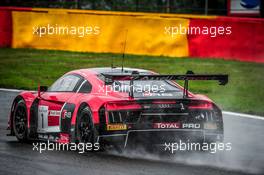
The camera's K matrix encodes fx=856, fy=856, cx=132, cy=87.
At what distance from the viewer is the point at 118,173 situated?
9.20 meters

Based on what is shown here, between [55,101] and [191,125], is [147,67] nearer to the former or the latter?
[55,101]

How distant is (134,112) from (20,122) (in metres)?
2.59

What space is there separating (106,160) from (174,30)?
1491 cm

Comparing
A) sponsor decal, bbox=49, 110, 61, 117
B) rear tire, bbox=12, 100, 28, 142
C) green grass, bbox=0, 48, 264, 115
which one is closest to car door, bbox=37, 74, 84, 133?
sponsor decal, bbox=49, 110, 61, 117

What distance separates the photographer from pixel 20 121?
40.0ft

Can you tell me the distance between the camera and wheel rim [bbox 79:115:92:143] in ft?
34.4

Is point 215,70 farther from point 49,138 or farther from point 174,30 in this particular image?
point 49,138

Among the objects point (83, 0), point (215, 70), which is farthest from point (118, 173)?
point (83, 0)

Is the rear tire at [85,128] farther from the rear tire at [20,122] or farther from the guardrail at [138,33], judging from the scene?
the guardrail at [138,33]

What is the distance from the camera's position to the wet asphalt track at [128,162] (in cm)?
940

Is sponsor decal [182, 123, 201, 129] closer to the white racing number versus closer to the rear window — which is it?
the rear window

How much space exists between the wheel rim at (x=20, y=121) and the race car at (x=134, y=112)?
0.83 m

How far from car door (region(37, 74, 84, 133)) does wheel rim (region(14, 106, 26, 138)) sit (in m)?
0.39

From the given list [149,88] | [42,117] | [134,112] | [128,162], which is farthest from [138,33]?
[128,162]
